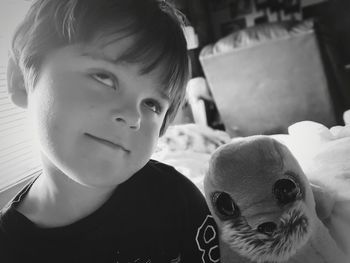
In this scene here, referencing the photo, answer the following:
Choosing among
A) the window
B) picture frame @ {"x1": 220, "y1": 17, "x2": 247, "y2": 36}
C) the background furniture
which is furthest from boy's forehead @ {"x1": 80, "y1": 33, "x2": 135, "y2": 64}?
picture frame @ {"x1": 220, "y1": 17, "x2": 247, "y2": 36}

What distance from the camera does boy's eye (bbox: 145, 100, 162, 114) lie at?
2.07 feet

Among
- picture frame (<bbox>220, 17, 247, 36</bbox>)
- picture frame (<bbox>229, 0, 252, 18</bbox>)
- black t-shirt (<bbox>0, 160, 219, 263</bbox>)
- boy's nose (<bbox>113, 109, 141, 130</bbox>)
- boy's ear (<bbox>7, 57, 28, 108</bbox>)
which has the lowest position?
picture frame (<bbox>220, 17, 247, 36</bbox>)

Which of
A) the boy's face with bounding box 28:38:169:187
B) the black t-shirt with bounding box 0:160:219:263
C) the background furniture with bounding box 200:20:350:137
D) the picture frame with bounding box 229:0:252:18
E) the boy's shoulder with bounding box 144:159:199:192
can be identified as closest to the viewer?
the boy's face with bounding box 28:38:169:187

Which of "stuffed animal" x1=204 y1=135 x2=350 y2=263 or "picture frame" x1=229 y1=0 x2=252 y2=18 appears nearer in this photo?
"stuffed animal" x1=204 y1=135 x2=350 y2=263

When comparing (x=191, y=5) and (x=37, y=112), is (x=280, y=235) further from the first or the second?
(x=191, y=5)

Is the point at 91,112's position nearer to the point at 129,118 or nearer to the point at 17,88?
the point at 129,118

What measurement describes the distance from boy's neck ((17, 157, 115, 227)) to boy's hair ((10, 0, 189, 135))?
230mm

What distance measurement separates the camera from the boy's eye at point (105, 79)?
1.77ft

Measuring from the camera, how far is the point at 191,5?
3520 millimetres

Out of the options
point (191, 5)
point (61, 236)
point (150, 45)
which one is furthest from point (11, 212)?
point (191, 5)

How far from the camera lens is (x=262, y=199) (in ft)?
1.98

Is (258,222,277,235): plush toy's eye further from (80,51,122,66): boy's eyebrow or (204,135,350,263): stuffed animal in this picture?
(80,51,122,66): boy's eyebrow

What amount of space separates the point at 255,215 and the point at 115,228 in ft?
1.02

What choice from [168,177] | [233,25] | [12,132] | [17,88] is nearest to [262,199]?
[168,177]
